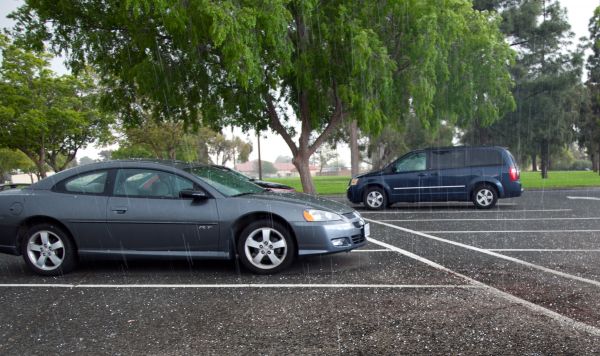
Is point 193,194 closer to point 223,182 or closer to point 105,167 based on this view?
point 223,182

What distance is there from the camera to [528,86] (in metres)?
34.0

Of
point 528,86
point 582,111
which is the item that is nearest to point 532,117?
point 528,86

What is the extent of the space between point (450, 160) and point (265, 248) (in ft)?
30.3

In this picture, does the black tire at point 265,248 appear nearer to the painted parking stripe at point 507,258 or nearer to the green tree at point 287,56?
the painted parking stripe at point 507,258

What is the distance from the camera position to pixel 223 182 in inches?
249

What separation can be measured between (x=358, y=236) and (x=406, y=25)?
1156 centimetres

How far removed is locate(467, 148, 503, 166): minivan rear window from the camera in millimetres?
13523

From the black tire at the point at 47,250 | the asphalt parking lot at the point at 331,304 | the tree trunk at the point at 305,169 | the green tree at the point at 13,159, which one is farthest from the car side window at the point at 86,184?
the green tree at the point at 13,159

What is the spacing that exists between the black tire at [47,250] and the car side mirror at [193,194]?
152 cm

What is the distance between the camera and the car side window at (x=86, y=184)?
6083 millimetres

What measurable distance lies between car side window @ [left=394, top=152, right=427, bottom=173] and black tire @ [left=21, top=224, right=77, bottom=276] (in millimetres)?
9819

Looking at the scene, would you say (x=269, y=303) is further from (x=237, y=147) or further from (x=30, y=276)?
(x=237, y=147)

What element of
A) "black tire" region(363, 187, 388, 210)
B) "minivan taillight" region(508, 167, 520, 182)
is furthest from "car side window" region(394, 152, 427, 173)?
"minivan taillight" region(508, 167, 520, 182)

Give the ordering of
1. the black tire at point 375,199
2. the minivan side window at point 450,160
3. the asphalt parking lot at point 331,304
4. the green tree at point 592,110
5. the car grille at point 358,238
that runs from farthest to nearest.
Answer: the green tree at point 592,110, the black tire at point 375,199, the minivan side window at point 450,160, the car grille at point 358,238, the asphalt parking lot at point 331,304
